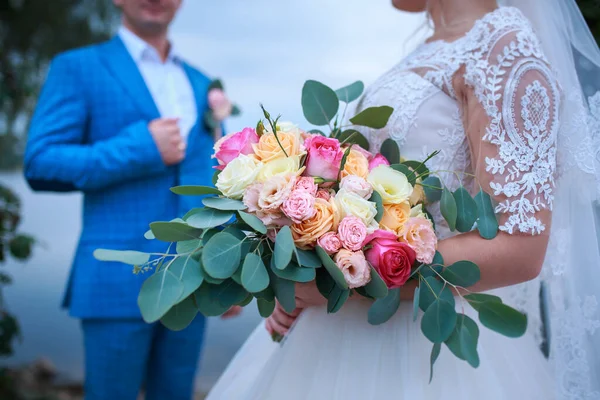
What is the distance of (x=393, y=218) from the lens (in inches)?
39.8

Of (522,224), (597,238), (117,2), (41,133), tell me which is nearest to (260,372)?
(522,224)

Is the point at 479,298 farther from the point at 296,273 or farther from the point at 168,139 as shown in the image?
the point at 168,139

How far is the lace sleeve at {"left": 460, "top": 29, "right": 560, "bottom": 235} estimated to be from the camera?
41.8 inches

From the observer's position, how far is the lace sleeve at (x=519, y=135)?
106cm

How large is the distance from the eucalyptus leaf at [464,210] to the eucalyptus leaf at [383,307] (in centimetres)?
17

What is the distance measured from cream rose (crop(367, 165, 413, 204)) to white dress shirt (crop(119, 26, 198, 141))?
1.19m

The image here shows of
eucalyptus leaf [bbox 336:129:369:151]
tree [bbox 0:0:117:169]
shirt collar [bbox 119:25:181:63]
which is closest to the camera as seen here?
eucalyptus leaf [bbox 336:129:369:151]

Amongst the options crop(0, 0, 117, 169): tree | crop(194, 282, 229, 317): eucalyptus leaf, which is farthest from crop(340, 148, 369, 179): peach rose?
crop(0, 0, 117, 169): tree

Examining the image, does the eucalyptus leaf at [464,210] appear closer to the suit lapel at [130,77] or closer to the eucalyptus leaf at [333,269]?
the eucalyptus leaf at [333,269]

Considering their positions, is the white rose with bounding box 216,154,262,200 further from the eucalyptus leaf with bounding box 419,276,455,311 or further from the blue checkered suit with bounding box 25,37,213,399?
the blue checkered suit with bounding box 25,37,213,399

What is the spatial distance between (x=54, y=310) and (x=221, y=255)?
362 cm

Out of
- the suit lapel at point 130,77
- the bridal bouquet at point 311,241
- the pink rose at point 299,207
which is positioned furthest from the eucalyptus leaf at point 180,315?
the suit lapel at point 130,77

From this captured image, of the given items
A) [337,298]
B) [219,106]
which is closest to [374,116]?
[337,298]

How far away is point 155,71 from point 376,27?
0.92 metres
